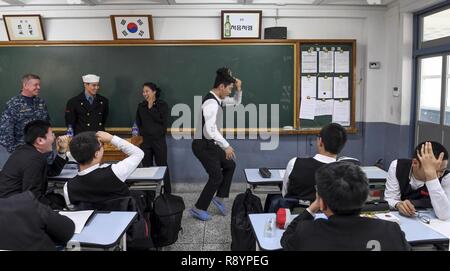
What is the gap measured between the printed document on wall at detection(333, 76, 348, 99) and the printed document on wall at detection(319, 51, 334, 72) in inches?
6.8

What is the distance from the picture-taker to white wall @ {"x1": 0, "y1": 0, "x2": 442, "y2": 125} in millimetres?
4387

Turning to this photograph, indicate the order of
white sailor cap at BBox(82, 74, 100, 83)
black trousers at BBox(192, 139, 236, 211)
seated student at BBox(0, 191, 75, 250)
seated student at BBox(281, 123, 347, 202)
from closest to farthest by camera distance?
seated student at BBox(0, 191, 75, 250) < seated student at BBox(281, 123, 347, 202) < black trousers at BBox(192, 139, 236, 211) < white sailor cap at BBox(82, 74, 100, 83)

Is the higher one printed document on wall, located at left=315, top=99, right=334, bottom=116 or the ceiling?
the ceiling

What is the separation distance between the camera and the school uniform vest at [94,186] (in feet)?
6.78

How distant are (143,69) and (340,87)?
2.57 meters

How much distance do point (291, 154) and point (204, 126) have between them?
5.51 ft

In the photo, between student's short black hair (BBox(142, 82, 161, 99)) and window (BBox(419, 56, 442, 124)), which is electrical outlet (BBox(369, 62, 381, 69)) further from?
student's short black hair (BBox(142, 82, 161, 99))

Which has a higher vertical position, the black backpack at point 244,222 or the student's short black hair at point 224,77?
the student's short black hair at point 224,77

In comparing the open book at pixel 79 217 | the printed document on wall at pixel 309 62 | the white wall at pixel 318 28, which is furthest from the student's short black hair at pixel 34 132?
the printed document on wall at pixel 309 62

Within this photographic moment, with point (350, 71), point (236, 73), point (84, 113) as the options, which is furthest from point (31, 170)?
point (350, 71)

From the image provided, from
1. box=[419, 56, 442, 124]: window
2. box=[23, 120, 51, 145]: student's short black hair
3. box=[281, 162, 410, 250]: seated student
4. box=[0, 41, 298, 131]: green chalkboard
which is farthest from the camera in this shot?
box=[0, 41, 298, 131]: green chalkboard

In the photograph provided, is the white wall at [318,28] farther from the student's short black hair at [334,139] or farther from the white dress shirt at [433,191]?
the student's short black hair at [334,139]

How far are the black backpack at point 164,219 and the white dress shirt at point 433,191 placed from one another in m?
1.57

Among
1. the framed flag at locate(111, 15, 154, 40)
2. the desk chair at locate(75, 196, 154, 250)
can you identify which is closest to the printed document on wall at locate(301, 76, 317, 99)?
the framed flag at locate(111, 15, 154, 40)
